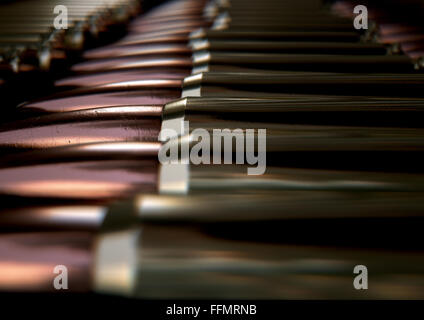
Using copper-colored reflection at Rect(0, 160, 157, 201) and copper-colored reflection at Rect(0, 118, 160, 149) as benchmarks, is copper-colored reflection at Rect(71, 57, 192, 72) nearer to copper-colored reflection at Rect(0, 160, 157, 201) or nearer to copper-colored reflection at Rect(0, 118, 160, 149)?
copper-colored reflection at Rect(0, 118, 160, 149)

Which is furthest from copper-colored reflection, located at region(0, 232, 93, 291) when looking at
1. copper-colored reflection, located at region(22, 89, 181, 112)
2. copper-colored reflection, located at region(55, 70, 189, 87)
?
copper-colored reflection, located at region(55, 70, 189, 87)

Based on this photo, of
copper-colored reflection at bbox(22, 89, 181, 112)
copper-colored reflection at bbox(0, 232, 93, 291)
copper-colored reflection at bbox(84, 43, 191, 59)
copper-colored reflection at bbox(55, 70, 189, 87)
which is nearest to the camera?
copper-colored reflection at bbox(0, 232, 93, 291)

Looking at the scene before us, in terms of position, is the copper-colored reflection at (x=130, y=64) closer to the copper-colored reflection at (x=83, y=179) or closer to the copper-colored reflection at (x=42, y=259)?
the copper-colored reflection at (x=83, y=179)

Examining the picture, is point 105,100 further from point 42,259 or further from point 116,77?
point 42,259

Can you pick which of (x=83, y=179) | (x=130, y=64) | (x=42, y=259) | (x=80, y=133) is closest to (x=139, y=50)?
(x=130, y=64)

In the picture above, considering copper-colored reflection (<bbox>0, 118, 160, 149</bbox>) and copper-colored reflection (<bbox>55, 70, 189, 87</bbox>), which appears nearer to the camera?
copper-colored reflection (<bbox>0, 118, 160, 149</bbox>)

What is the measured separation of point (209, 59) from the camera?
2.70 feet

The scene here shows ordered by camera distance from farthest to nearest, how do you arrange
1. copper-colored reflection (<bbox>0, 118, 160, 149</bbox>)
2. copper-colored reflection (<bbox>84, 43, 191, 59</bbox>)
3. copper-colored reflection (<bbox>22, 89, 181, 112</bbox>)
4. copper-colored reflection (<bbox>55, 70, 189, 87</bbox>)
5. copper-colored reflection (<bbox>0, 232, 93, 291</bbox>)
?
copper-colored reflection (<bbox>84, 43, 191, 59</bbox>) < copper-colored reflection (<bbox>55, 70, 189, 87</bbox>) < copper-colored reflection (<bbox>22, 89, 181, 112</bbox>) < copper-colored reflection (<bbox>0, 118, 160, 149</bbox>) < copper-colored reflection (<bbox>0, 232, 93, 291</bbox>)
